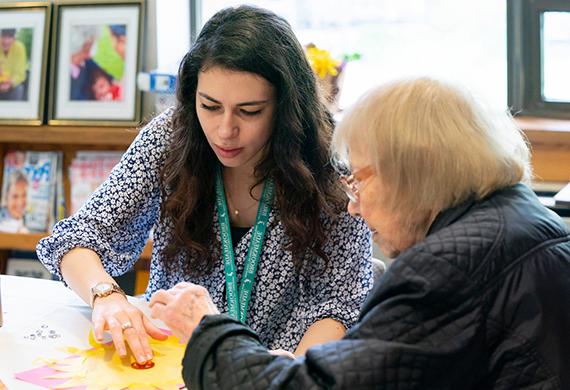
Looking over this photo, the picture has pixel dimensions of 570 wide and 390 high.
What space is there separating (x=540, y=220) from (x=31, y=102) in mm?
3036

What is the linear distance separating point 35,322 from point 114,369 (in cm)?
34

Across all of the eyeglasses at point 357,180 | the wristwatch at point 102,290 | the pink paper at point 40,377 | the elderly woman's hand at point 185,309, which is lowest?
the pink paper at point 40,377

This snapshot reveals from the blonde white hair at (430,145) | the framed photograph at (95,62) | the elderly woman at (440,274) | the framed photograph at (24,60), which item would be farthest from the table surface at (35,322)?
the framed photograph at (24,60)

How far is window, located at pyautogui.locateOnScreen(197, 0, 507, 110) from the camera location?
3646 millimetres

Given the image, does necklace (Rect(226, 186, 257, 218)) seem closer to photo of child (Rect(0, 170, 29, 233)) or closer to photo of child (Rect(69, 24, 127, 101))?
photo of child (Rect(69, 24, 127, 101))

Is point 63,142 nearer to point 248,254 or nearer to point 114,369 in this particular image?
point 248,254

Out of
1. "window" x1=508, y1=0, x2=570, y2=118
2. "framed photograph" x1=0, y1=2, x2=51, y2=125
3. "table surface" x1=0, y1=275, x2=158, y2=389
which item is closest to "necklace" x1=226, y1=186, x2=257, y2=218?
"table surface" x1=0, y1=275, x2=158, y2=389

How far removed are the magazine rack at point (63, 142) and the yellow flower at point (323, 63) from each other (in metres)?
Answer: 0.79

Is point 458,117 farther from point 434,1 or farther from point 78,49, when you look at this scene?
point 78,49

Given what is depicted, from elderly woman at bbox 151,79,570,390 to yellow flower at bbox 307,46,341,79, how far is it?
2116 mm

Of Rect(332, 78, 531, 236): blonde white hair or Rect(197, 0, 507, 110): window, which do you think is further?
Rect(197, 0, 507, 110): window

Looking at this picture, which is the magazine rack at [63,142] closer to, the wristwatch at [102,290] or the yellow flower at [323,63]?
the yellow flower at [323,63]

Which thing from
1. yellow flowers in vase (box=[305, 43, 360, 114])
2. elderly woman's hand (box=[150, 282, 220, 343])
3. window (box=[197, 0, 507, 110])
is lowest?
elderly woman's hand (box=[150, 282, 220, 343])

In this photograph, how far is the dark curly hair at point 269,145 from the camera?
1.98 metres
